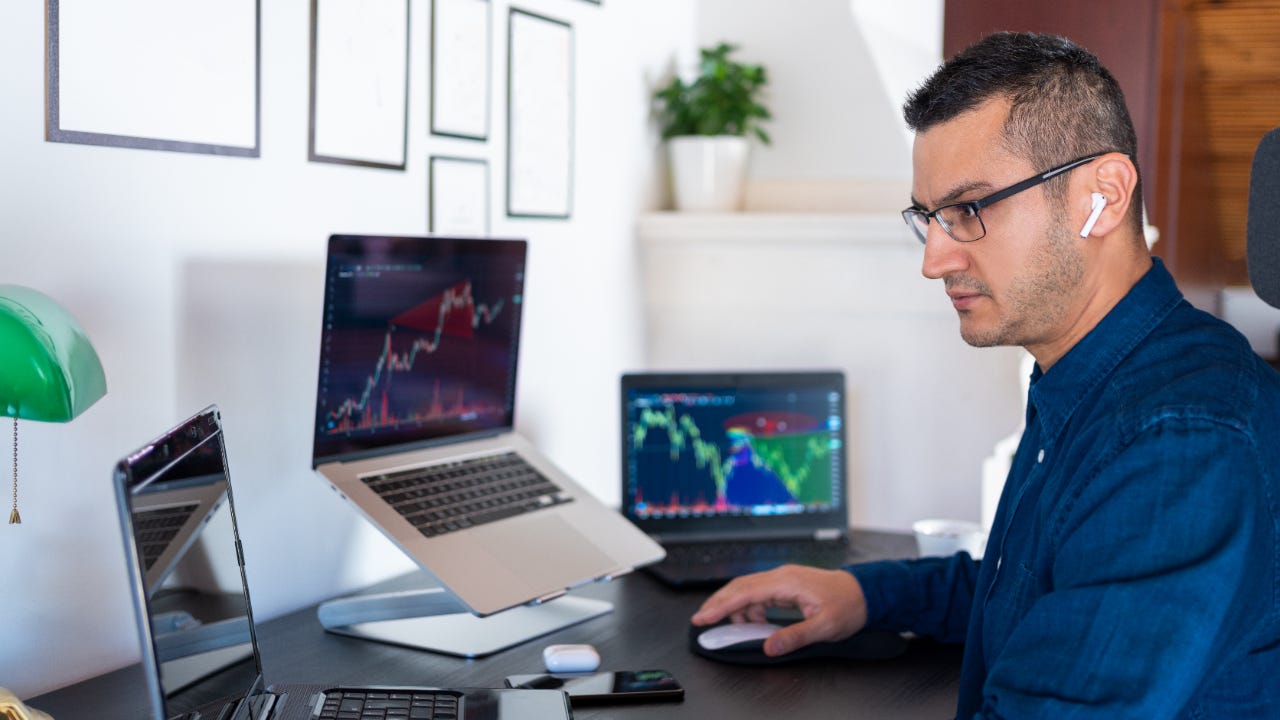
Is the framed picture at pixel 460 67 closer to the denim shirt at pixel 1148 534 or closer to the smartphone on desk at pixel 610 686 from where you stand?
the smartphone on desk at pixel 610 686

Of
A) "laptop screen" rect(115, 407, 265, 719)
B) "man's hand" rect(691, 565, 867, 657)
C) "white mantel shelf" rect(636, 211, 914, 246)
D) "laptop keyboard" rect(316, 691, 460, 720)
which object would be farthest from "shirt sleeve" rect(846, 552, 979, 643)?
"white mantel shelf" rect(636, 211, 914, 246)

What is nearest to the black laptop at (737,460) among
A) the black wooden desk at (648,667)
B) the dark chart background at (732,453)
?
the dark chart background at (732,453)

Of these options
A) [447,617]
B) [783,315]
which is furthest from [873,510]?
[447,617]

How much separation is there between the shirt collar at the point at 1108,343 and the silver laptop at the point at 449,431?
2.30ft

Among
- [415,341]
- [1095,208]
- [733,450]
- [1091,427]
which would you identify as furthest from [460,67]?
[1091,427]

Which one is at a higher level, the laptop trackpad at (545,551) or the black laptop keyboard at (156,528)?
the black laptop keyboard at (156,528)

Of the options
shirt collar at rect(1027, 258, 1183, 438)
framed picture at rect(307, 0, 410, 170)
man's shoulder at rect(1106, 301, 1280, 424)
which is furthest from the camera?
framed picture at rect(307, 0, 410, 170)

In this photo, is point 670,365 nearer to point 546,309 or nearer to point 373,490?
point 546,309

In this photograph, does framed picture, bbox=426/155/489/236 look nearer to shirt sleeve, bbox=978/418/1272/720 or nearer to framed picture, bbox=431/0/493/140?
framed picture, bbox=431/0/493/140

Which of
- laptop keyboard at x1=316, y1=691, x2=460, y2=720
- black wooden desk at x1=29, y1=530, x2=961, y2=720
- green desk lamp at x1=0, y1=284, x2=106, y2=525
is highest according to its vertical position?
green desk lamp at x1=0, y1=284, x2=106, y2=525

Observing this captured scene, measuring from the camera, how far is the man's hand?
59.1 inches

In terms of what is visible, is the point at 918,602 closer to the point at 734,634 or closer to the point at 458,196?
the point at 734,634

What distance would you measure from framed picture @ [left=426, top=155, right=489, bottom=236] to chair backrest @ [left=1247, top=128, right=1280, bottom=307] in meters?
1.20

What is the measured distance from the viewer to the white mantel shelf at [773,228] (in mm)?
2551
